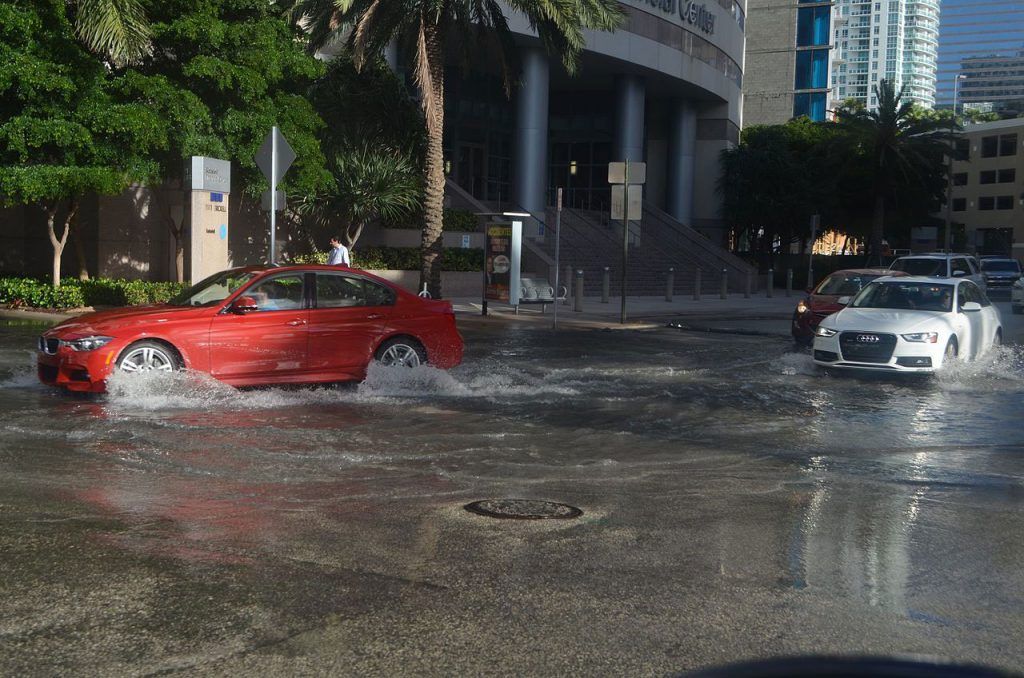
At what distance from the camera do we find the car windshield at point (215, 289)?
12023 mm

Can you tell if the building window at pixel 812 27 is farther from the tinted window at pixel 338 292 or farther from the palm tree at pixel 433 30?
the tinted window at pixel 338 292

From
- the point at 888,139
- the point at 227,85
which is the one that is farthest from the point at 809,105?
the point at 227,85

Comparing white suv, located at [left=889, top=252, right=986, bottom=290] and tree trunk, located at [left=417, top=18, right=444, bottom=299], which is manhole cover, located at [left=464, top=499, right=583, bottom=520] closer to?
tree trunk, located at [left=417, top=18, right=444, bottom=299]

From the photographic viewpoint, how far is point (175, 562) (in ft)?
18.9

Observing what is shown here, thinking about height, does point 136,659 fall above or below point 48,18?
below

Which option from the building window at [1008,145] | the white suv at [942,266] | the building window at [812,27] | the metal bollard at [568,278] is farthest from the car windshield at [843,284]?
the building window at [1008,145]

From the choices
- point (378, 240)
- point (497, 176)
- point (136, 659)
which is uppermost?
point (497, 176)

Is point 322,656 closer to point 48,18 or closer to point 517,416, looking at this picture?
point 517,416

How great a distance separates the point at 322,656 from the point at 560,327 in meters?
19.5

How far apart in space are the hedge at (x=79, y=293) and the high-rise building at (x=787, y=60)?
74.8 metres

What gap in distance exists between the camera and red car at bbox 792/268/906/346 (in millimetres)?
19984

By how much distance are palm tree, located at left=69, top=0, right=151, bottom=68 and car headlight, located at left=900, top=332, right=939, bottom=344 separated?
14981 millimetres

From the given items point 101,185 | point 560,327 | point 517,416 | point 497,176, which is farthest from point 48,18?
point 497,176

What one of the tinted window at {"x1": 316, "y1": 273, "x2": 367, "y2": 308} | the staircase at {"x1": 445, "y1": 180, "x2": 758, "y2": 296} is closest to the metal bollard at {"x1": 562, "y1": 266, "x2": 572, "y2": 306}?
the staircase at {"x1": 445, "y1": 180, "x2": 758, "y2": 296}
